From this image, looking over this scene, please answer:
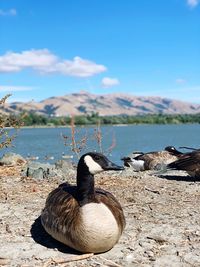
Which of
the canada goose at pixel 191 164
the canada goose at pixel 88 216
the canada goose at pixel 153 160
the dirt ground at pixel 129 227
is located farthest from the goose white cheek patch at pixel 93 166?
the canada goose at pixel 153 160

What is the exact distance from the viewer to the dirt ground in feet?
19.2

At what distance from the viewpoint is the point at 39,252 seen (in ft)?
20.3

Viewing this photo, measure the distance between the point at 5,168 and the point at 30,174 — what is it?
6.18ft

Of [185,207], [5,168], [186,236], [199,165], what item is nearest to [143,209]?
[185,207]

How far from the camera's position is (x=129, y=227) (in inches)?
276

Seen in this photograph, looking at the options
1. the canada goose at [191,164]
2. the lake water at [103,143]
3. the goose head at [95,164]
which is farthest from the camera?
the lake water at [103,143]

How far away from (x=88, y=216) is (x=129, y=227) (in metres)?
1.53

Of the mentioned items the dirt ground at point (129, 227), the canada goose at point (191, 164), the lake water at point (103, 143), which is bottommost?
the lake water at point (103, 143)

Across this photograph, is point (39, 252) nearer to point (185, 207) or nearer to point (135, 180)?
point (185, 207)

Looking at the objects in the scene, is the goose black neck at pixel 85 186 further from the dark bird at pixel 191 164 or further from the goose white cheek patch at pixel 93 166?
the dark bird at pixel 191 164

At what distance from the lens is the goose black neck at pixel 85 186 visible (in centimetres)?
590

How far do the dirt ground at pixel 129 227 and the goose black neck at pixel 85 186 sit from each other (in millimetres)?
790

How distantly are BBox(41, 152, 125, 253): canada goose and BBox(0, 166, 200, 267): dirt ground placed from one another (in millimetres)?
236

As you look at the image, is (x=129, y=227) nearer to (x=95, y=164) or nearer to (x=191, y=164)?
(x=95, y=164)
